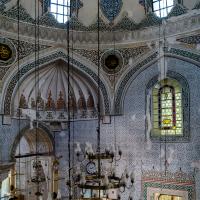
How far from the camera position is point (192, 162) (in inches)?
346

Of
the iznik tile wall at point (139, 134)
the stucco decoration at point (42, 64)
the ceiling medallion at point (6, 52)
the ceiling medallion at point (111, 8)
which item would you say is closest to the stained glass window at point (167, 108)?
the iznik tile wall at point (139, 134)

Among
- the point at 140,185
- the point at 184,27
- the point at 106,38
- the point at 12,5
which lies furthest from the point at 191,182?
the point at 12,5

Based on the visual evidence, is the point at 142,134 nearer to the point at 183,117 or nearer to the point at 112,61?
the point at 183,117

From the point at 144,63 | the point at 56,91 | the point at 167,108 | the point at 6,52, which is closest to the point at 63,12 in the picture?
the point at 6,52

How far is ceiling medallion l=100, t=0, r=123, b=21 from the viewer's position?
10.3m

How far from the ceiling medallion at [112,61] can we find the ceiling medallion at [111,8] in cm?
104

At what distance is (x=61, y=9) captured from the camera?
1027 cm

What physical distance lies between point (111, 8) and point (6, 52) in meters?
3.36

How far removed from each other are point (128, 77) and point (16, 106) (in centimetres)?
325

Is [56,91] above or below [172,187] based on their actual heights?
above

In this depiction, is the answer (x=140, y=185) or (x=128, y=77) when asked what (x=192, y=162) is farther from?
(x=128, y=77)

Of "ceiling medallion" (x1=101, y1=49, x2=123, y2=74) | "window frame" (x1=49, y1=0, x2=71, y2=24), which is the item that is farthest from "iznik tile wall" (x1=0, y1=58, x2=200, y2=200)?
"window frame" (x1=49, y1=0, x2=71, y2=24)

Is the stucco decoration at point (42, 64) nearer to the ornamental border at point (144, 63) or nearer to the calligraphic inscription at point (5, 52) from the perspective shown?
the ornamental border at point (144, 63)

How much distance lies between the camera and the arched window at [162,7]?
31.4ft
